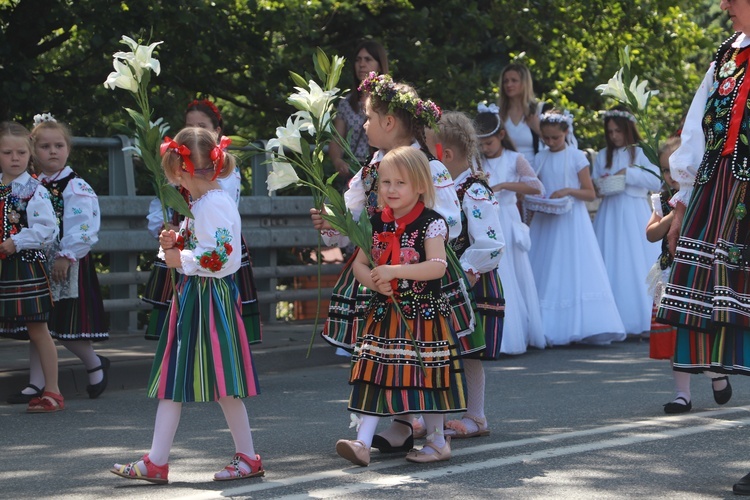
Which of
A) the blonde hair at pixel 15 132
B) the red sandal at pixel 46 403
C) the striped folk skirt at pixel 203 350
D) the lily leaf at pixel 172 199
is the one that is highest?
the blonde hair at pixel 15 132

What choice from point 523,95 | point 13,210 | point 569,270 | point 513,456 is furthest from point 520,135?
point 513,456

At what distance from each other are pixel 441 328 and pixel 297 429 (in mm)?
1476

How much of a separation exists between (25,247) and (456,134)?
2.67m

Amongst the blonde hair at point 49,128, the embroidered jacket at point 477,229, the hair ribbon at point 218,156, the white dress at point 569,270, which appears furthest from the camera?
the white dress at point 569,270

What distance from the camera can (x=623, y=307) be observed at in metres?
12.4

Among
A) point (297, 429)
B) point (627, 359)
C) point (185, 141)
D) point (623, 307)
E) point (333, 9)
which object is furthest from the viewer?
point (333, 9)

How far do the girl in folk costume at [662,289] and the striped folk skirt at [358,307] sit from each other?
5.68ft

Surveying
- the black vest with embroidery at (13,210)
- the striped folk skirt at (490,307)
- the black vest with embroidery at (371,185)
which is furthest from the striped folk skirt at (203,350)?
the black vest with embroidery at (13,210)

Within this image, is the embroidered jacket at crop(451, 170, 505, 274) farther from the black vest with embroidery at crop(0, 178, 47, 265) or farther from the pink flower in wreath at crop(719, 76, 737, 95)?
the black vest with embroidery at crop(0, 178, 47, 265)

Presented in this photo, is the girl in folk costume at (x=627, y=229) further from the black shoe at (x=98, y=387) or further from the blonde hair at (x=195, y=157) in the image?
the blonde hair at (x=195, y=157)

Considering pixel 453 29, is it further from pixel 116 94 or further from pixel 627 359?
pixel 627 359

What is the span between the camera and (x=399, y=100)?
6289 mm

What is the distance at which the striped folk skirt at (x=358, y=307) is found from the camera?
6125 mm

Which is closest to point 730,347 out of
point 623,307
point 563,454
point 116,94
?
point 563,454
